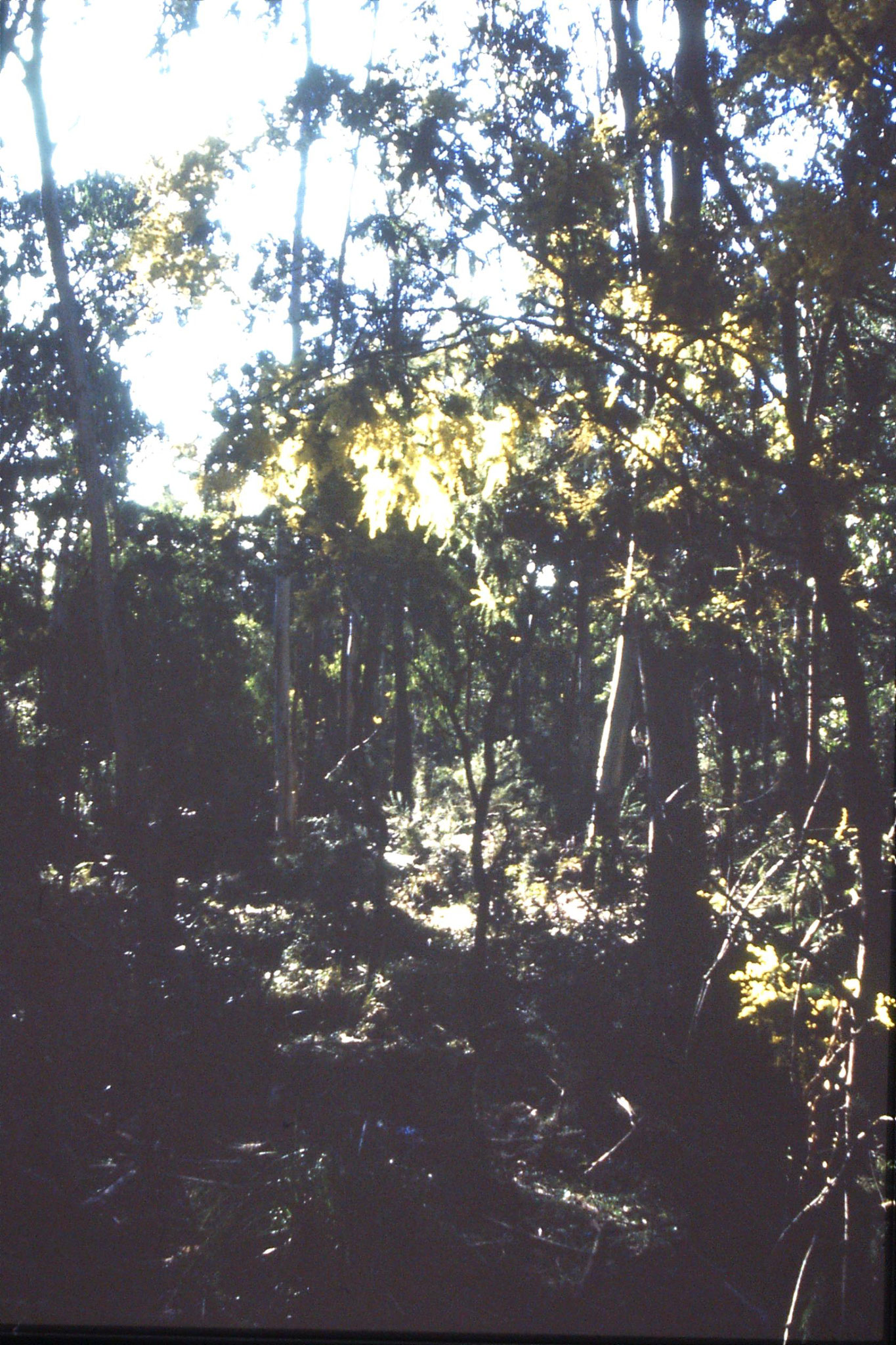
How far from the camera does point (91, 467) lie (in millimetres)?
13055

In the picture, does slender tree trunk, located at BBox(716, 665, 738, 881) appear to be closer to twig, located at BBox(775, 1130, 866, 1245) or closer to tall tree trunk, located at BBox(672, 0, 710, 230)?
twig, located at BBox(775, 1130, 866, 1245)

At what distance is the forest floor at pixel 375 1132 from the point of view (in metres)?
5.62

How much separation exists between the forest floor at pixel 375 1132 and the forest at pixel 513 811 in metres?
0.04

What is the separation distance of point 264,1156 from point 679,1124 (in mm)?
3031

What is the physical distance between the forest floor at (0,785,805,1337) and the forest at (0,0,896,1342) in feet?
0.12

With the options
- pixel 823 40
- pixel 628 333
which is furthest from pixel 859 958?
pixel 823 40

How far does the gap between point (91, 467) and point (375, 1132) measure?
9.24 metres

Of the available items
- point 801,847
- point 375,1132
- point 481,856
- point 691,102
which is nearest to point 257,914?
point 481,856

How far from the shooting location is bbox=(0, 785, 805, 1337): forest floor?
562cm

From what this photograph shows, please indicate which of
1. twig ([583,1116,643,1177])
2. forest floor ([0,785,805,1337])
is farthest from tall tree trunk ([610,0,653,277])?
twig ([583,1116,643,1177])

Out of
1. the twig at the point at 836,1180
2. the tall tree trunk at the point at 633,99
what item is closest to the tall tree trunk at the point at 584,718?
the tall tree trunk at the point at 633,99

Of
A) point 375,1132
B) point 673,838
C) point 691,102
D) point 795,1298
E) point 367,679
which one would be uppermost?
point 367,679

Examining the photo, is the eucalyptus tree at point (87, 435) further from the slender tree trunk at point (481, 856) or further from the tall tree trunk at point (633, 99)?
the tall tree trunk at point (633, 99)

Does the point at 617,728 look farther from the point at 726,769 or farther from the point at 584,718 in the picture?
the point at 584,718
